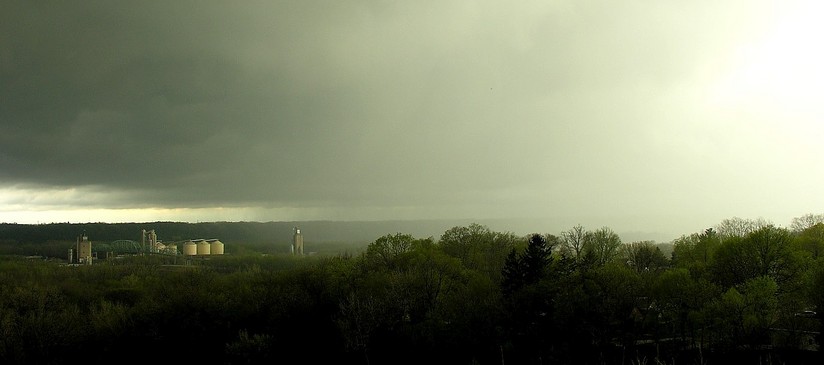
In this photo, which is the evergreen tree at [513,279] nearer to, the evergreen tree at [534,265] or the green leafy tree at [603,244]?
the evergreen tree at [534,265]

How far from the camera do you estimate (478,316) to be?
5009 centimetres

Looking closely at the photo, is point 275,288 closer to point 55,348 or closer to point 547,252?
point 55,348

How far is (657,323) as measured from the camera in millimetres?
46500

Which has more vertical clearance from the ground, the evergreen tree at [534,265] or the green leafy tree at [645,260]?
the evergreen tree at [534,265]

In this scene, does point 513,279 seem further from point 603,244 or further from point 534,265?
point 603,244

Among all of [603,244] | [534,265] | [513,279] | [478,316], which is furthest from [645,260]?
[478,316]

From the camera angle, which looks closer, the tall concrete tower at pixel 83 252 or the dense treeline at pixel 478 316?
the dense treeline at pixel 478 316

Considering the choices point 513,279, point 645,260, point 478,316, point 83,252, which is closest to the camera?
point 478,316

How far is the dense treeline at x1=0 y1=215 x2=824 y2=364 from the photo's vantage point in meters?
44.6

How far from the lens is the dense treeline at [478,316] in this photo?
44.6m

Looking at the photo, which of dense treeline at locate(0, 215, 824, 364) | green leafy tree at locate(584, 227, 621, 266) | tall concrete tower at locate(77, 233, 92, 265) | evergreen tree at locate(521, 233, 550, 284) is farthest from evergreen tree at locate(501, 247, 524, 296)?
tall concrete tower at locate(77, 233, 92, 265)

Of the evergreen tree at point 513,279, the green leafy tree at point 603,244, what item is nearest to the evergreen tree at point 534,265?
the evergreen tree at point 513,279

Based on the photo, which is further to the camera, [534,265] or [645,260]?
[645,260]

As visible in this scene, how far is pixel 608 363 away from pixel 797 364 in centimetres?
1192
